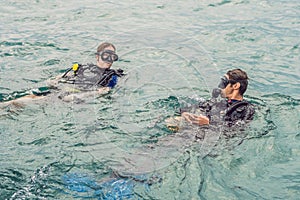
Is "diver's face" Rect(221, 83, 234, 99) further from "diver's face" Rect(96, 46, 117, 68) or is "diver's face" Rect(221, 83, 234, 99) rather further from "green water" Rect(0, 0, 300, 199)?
"diver's face" Rect(96, 46, 117, 68)

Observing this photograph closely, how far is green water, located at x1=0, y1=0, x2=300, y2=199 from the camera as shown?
500cm

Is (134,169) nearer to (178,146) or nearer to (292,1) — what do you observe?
(178,146)

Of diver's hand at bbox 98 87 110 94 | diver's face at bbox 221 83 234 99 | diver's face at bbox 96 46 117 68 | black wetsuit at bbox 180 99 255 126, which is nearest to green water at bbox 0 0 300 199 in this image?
diver's hand at bbox 98 87 110 94

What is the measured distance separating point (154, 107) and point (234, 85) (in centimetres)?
150

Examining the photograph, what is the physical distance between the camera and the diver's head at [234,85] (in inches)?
239

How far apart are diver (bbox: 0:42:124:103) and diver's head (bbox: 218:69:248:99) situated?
6.93 feet

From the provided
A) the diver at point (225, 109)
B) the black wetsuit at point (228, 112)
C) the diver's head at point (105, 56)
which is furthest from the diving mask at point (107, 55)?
the black wetsuit at point (228, 112)

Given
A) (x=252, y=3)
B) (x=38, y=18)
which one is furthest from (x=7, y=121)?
(x=252, y=3)

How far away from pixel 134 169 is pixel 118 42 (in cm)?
486

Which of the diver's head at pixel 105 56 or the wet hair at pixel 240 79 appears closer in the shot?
the wet hair at pixel 240 79

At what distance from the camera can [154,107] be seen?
22.8 feet

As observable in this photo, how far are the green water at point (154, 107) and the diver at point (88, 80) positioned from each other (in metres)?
0.21

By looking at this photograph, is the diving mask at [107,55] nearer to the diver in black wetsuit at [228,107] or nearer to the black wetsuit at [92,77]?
the black wetsuit at [92,77]

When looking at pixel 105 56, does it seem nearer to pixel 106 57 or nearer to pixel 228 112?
pixel 106 57
